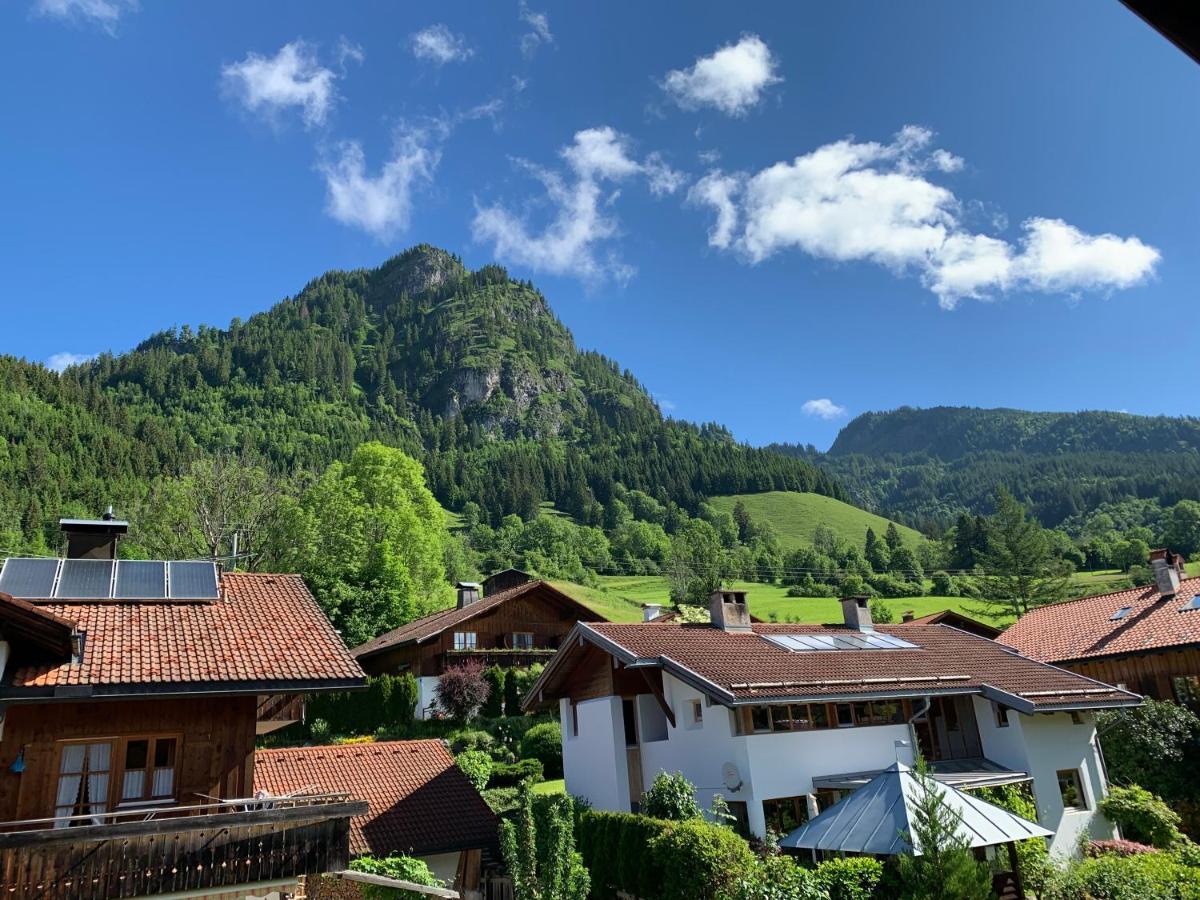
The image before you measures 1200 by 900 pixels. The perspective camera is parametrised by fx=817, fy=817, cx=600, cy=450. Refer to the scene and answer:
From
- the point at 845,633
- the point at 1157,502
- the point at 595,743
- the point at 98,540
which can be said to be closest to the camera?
the point at 98,540

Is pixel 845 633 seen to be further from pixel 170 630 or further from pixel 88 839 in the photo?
pixel 88 839

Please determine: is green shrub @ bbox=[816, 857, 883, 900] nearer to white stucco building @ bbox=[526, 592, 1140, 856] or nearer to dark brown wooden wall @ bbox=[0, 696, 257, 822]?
white stucco building @ bbox=[526, 592, 1140, 856]

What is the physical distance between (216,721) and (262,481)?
137 ft

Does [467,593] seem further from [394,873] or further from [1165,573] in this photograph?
[1165,573]

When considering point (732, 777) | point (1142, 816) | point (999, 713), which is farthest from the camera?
point (999, 713)

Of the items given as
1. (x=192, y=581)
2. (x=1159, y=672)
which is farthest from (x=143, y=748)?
(x=1159, y=672)

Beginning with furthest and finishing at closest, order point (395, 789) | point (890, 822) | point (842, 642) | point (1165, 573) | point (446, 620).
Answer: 1. point (446, 620)
2. point (1165, 573)
3. point (842, 642)
4. point (395, 789)
5. point (890, 822)

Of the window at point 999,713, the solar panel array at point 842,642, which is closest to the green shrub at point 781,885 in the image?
the solar panel array at point 842,642

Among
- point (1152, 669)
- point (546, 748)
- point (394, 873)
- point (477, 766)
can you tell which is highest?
point (1152, 669)

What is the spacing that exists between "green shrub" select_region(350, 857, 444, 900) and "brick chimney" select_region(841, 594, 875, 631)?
18823 millimetres

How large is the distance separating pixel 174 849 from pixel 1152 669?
34.8 metres

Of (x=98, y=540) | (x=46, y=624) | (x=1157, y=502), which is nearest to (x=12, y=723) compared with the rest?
(x=46, y=624)

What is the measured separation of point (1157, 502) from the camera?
578ft

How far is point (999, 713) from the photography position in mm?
26219
